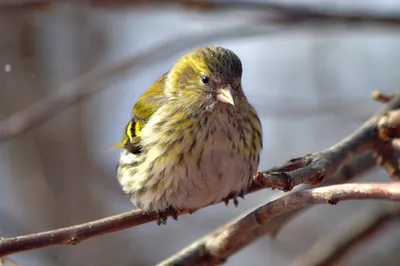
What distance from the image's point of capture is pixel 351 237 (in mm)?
3180

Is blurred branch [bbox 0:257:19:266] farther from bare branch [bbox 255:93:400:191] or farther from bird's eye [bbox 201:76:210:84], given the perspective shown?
bird's eye [bbox 201:76:210:84]

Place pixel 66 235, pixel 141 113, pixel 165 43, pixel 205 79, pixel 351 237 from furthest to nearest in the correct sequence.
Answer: pixel 165 43 < pixel 351 237 < pixel 141 113 < pixel 205 79 < pixel 66 235

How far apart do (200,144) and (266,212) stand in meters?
0.72

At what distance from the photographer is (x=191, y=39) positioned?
3.66m

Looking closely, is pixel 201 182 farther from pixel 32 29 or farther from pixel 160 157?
pixel 32 29

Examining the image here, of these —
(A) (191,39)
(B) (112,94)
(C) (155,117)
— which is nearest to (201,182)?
(C) (155,117)

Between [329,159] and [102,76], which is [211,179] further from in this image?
[102,76]

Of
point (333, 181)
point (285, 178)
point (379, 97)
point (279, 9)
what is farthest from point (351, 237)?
point (285, 178)

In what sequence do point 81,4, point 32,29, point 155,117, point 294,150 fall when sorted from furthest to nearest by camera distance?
point 294,150
point 32,29
point 81,4
point 155,117

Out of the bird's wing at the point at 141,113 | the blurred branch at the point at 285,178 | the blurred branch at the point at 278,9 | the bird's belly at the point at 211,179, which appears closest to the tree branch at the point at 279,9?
the blurred branch at the point at 278,9

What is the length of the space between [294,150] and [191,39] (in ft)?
10.4

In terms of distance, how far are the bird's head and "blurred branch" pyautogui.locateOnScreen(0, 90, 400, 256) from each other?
1.27 feet

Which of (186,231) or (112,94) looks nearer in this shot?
(186,231)

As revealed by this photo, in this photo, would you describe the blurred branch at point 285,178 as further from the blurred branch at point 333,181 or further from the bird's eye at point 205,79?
the bird's eye at point 205,79
